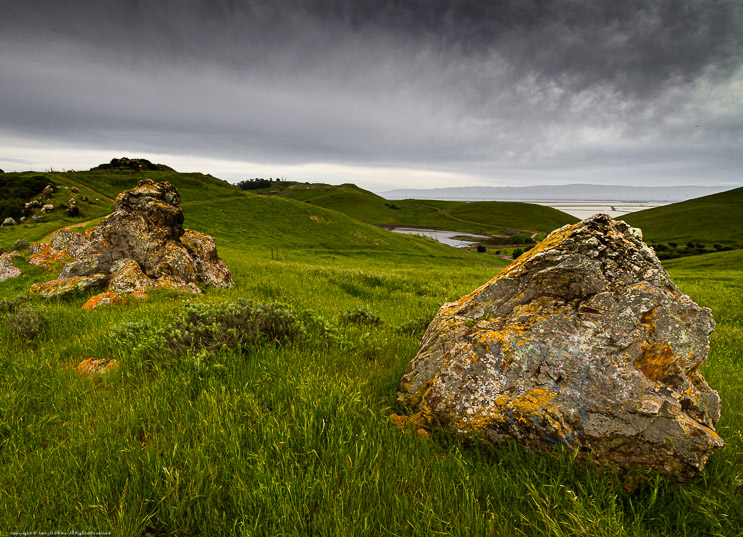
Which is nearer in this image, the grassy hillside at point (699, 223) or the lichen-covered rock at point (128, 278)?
the lichen-covered rock at point (128, 278)

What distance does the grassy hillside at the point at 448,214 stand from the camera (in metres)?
155

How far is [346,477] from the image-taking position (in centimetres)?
244

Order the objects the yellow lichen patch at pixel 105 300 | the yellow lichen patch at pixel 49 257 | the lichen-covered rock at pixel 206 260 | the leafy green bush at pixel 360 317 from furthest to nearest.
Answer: the yellow lichen patch at pixel 49 257
the lichen-covered rock at pixel 206 260
the yellow lichen patch at pixel 105 300
the leafy green bush at pixel 360 317

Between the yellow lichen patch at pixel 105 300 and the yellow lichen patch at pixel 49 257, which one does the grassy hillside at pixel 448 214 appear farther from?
the yellow lichen patch at pixel 105 300

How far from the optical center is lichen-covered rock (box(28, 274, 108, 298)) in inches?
356

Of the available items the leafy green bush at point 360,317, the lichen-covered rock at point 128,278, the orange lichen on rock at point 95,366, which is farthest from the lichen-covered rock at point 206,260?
the orange lichen on rock at point 95,366

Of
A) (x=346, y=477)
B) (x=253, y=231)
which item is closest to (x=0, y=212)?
(x=253, y=231)

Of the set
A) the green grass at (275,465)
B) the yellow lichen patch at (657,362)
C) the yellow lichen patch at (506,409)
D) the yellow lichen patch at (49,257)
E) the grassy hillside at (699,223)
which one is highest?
the grassy hillside at (699,223)

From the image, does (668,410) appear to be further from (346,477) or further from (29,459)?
(29,459)

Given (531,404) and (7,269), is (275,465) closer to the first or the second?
(531,404)

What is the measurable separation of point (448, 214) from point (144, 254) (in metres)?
179

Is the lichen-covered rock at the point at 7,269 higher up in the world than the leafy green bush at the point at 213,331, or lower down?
lower down

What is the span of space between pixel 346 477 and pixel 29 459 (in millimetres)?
2721

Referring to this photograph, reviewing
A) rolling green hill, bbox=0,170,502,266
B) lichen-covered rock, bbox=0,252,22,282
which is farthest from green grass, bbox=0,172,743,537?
rolling green hill, bbox=0,170,502,266
